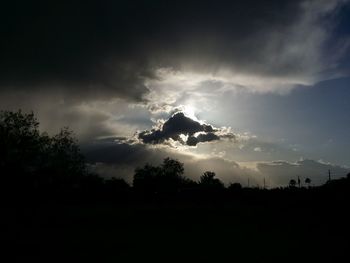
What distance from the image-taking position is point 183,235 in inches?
1563

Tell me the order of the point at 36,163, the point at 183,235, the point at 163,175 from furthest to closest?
the point at 163,175, the point at 36,163, the point at 183,235

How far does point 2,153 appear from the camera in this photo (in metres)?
66.1

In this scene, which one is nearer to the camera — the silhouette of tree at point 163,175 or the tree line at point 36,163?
the tree line at point 36,163

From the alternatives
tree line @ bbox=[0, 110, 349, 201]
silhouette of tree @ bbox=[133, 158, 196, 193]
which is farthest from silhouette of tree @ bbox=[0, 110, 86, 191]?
silhouette of tree @ bbox=[133, 158, 196, 193]

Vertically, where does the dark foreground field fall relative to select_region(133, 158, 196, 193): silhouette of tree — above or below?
below

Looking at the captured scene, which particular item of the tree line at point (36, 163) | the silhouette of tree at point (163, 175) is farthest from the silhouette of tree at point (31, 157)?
the silhouette of tree at point (163, 175)

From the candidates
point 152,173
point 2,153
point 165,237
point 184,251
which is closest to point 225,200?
point 2,153

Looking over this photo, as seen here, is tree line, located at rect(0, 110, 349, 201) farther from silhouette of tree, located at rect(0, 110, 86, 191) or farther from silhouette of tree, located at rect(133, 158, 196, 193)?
silhouette of tree, located at rect(133, 158, 196, 193)

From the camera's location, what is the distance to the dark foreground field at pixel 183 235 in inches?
1174

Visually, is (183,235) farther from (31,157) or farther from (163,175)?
(163,175)

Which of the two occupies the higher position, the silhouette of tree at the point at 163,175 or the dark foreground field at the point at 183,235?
the silhouette of tree at the point at 163,175

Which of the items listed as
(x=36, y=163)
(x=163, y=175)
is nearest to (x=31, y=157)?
(x=36, y=163)

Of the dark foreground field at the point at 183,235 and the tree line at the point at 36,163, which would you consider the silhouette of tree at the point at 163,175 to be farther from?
the dark foreground field at the point at 183,235

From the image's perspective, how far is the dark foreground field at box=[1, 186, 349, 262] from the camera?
29828mm
